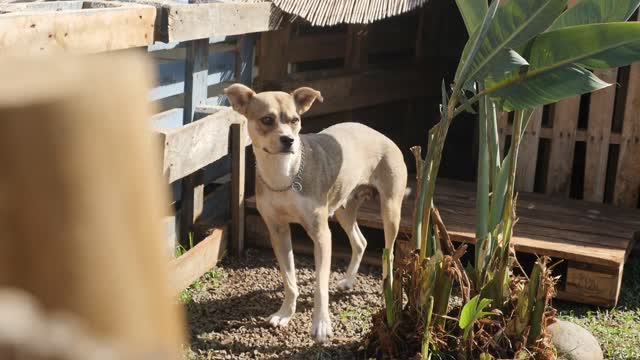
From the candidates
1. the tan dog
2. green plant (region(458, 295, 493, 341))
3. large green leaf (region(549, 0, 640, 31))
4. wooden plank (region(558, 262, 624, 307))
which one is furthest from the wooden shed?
large green leaf (region(549, 0, 640, 31))

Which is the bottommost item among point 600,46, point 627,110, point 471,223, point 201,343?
point 201,343

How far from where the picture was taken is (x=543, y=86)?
4.75m

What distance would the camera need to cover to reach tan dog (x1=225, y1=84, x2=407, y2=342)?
5.63 meters

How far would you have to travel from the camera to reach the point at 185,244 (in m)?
7.30

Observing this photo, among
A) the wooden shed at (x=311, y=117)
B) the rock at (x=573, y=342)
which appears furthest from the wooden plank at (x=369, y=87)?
the rock at (x=573, y=342)

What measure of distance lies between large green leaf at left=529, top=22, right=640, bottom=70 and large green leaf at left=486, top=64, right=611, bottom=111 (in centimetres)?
5

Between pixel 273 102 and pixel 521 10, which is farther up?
pixel 521 10

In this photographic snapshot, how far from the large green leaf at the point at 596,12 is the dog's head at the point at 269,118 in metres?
1.73

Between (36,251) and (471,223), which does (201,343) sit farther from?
(36,251)

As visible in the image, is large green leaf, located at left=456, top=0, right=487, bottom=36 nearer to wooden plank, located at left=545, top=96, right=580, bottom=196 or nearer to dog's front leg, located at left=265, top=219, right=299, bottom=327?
dog's front leg, located at left=265, top=219, right=299, bottom=327

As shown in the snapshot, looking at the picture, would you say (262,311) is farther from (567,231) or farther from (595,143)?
(595,143)

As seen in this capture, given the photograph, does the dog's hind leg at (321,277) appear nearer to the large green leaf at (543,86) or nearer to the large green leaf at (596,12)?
the large green leaf at (543,86)

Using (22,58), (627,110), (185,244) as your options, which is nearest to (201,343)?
A: (185,244)

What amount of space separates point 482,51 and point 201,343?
271 cm
